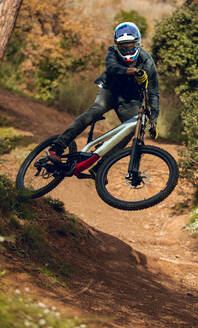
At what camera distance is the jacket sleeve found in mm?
5044

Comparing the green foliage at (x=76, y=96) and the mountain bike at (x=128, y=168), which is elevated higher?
the green foliage at (x=76, y=96)

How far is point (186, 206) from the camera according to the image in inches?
Answer: 438

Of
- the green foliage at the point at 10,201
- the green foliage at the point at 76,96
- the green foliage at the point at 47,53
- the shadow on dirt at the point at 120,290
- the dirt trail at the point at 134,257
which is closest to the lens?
the shadow on dirt at the point at 120,290

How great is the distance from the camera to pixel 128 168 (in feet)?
16.2

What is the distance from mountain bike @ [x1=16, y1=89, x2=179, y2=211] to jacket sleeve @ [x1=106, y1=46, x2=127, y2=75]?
1.26 feet

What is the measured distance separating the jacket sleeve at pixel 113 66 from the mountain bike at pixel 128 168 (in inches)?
15.1

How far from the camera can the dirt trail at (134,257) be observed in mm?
5676

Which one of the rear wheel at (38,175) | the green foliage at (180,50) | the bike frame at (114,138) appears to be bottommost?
the rear wheel at (38,175)

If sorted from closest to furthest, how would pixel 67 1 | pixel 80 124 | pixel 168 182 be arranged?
pixel 168 182, pixel 80 124, pixel 67 1

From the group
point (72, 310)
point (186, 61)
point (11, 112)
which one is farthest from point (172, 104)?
point (72, 310)

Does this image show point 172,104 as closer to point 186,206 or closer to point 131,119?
point 186,206

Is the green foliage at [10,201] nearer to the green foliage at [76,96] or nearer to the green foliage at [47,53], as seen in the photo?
the green foliage at [76,96]

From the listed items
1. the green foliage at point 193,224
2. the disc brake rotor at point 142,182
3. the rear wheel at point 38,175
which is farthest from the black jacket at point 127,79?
the green foliage at point 193,224

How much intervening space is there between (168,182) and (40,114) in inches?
414
